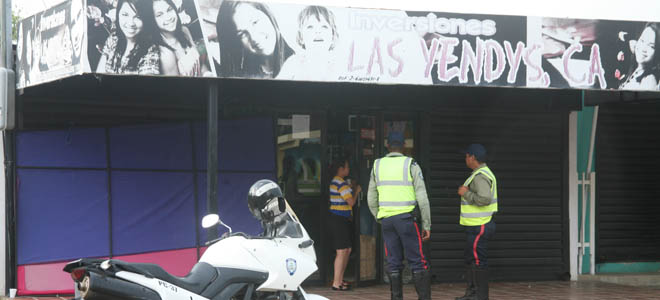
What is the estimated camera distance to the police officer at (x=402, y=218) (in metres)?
8.88

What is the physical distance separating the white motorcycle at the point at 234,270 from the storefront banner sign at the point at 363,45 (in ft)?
7.38

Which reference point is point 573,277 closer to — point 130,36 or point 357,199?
point 357,199

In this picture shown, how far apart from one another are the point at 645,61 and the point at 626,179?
148 inches

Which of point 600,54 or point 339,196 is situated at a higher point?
point 600,54

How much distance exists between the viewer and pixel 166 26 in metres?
7.91

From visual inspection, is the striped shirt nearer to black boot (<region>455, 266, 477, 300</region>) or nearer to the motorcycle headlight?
black boot (<region>455, 266, 477, 300</region>)

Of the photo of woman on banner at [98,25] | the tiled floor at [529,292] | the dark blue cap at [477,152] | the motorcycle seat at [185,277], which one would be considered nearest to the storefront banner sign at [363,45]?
the photo of woman on banner at [98,25]

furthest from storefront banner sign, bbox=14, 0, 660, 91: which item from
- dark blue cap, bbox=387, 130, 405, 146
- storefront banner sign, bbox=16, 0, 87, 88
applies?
dark blue cap, bbox=387, 130, 405, 146

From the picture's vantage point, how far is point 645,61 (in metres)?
9.21

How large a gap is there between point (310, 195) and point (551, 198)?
3.52m

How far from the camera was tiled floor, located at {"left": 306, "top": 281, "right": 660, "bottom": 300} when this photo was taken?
1045cm

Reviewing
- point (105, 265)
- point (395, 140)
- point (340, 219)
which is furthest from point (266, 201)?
point (340, 219)

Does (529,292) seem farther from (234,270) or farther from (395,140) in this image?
(234,270)

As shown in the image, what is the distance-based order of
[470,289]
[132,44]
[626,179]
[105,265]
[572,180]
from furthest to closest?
[626,179] < [572,180] < [470,289] < [132,44] < [105,265]
